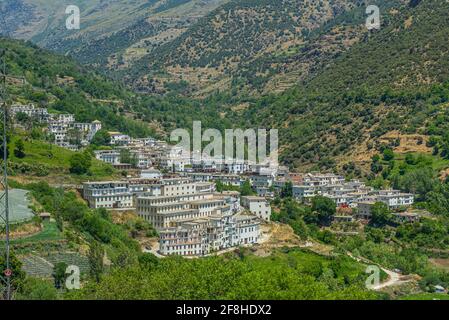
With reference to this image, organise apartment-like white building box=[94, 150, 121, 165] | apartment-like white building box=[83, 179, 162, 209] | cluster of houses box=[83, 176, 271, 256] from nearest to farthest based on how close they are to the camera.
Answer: cluster of houses box=[83, 176, 271, 256] < apartment-like white building box=[83, 179, 162, 209] < apartment-like white building box=[94, 150, 121, 165]

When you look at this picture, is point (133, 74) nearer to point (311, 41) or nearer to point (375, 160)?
point (311, 41)

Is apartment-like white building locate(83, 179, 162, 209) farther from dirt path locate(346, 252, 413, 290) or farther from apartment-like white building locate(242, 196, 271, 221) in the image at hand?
dirt path locate(346, 252, 413, 290)

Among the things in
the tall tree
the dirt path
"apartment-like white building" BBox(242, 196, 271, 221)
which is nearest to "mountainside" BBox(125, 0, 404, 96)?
"apartment-like white building" BBox(242, 196, 271, 221)

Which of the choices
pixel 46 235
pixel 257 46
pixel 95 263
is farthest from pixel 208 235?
pixel 257 46

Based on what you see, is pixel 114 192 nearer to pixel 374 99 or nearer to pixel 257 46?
pixel 374 99
